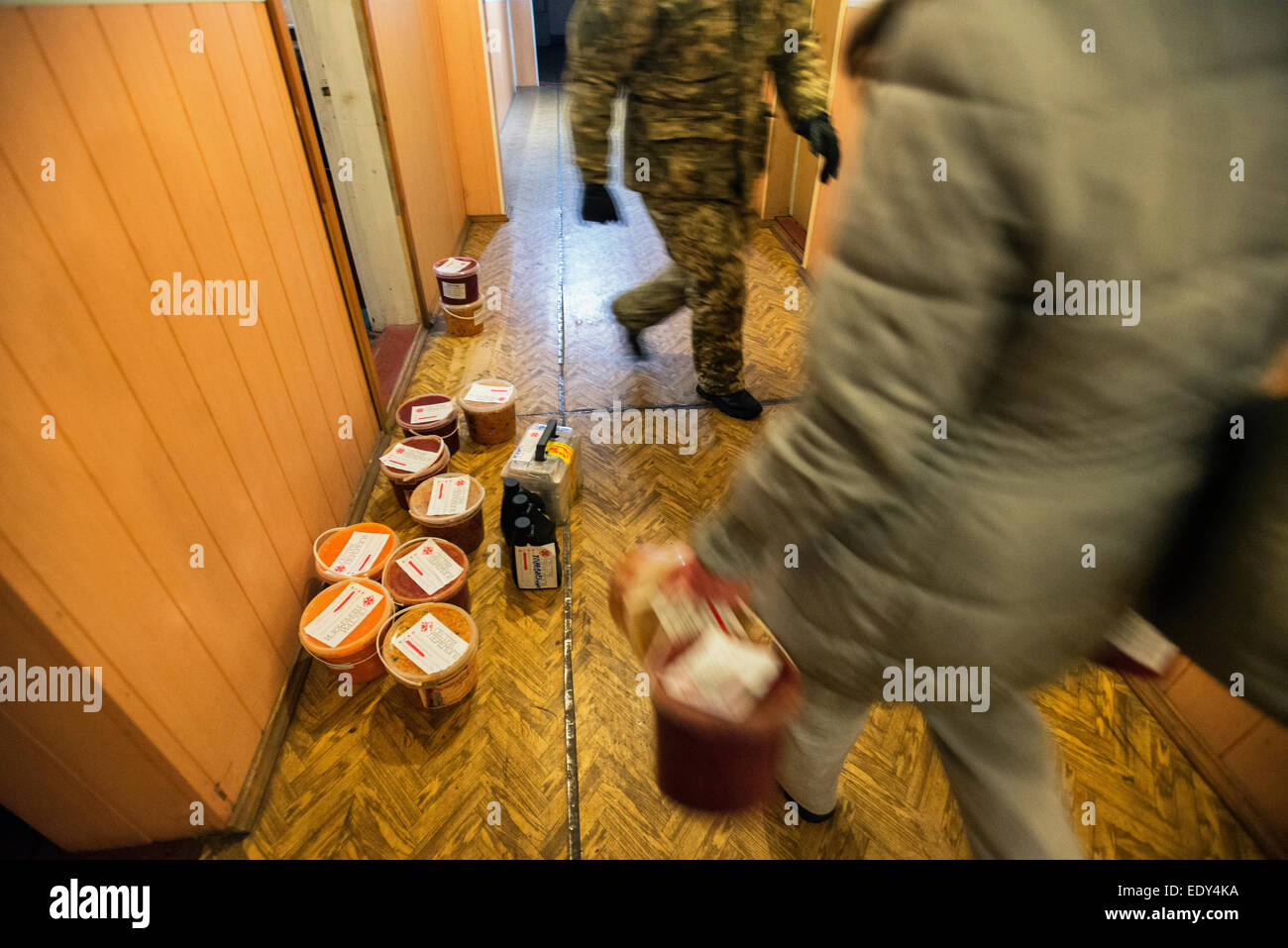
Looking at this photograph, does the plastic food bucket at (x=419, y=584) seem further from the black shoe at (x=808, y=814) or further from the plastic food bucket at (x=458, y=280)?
the plastic food bucket at (x=458, y=280)

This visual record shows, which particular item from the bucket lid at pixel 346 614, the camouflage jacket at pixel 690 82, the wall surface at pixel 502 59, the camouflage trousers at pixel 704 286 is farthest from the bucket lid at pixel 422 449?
the wall surface at pixel 502 59

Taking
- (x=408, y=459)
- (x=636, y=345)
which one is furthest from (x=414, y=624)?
(x=636, y=345)

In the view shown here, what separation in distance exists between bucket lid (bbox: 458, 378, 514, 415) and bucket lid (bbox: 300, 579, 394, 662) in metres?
0.87

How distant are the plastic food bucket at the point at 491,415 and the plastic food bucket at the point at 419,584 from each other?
69 cm

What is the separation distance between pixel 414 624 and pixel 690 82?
1897mm

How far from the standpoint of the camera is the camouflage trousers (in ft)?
7.75

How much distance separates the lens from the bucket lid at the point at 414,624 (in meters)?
1.63

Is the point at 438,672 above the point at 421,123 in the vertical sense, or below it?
below

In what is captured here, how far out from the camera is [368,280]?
3.16 meters

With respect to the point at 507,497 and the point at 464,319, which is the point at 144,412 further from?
the point at 464,319

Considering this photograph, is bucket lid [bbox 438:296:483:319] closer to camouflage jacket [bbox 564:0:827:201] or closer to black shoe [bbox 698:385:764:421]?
camouflage jacket [bbox 564:0:827:201]

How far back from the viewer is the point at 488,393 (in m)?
2.54
